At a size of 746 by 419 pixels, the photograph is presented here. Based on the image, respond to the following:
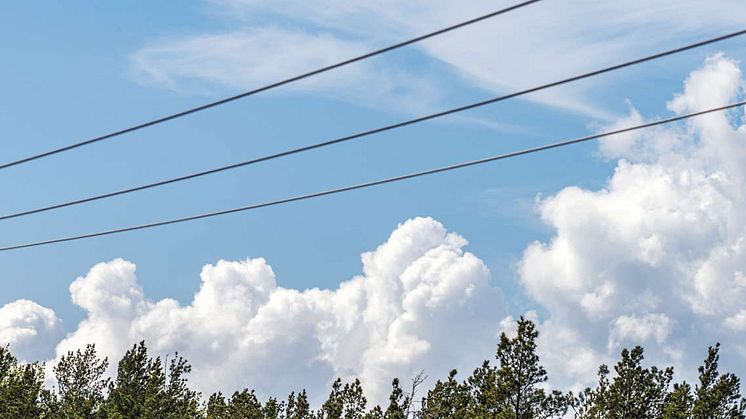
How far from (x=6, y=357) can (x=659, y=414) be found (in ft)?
127

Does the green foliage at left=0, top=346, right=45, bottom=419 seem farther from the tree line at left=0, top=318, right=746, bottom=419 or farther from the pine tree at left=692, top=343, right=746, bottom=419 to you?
the pine tree at left=692, top=343, right=746, bottom=419

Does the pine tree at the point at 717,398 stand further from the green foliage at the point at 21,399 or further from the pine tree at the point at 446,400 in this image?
the green foliage at the point at 21,399

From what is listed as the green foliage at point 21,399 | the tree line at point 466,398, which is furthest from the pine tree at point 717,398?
the green foliage at point 21,399

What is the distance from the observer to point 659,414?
138 ft

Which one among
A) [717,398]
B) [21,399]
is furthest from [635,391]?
[21,399]

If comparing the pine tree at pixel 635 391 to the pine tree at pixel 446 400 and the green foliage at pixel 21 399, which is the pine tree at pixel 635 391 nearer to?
the pine tree at pixel 446 400

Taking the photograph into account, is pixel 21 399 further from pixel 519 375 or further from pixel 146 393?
pixel 519 375

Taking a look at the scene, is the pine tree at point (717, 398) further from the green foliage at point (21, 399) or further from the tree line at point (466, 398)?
the green foliage at point (21, 399)

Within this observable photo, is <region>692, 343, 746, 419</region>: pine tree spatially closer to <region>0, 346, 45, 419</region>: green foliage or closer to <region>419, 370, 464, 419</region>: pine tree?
<region>419, 370, 464, 419</region>: pine tree

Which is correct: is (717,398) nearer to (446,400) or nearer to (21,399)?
(446,400)

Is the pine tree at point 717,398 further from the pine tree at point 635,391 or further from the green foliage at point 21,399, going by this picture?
the green foliage at point 21,399

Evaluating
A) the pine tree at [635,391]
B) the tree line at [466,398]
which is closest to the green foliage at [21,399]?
the tree line at [466,398]

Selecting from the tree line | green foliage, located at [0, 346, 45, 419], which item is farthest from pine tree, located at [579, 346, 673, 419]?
green foliage, located at [0, 346, 45, 419]

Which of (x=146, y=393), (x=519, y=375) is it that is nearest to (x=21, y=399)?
(x=146, y=393)
